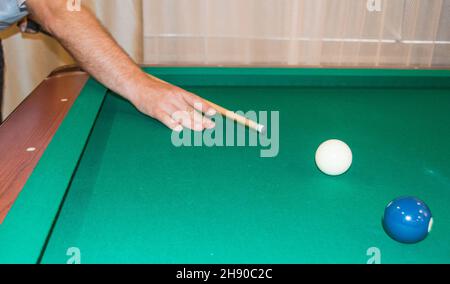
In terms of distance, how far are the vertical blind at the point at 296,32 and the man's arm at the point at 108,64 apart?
53.4 inches

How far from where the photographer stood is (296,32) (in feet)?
10.2

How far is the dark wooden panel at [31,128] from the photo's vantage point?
3.48 ft

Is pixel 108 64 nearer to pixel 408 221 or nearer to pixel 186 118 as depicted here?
pixel 186 118

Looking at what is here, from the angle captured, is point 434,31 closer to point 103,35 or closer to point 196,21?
point 196,21

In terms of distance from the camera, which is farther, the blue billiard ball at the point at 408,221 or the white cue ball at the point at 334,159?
the white cue ball at the point at 334,159

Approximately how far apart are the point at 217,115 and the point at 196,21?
1632mm

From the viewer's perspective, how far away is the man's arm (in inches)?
58.0

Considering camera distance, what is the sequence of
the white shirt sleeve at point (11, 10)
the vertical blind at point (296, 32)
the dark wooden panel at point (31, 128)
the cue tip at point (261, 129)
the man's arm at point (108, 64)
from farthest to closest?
the vertical blind at point (296, 32)
the white shirt sleeve at point (11, 10)
the man's arm at point (108, 64)
the cue tip at point (261, 129)
the dark wooden panel at point (31, 128)

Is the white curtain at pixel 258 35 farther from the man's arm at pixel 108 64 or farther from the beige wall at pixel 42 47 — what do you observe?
the man's arm at pixel 108 64

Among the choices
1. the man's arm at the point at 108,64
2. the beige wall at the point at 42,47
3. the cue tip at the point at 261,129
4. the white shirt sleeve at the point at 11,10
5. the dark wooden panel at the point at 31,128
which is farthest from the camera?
the beige wall at the point at 42,47

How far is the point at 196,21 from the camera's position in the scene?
3021 mm

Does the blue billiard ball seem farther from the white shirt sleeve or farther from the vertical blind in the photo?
the vertical blind

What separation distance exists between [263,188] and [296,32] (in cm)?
219

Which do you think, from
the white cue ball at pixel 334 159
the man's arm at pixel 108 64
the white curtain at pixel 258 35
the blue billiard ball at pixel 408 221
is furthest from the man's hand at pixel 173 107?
the white curtain at pixel 258 35
